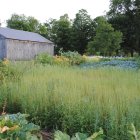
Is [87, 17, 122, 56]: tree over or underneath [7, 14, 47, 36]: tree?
underneath

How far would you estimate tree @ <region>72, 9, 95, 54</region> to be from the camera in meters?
55.2

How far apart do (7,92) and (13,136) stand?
3.52 metres

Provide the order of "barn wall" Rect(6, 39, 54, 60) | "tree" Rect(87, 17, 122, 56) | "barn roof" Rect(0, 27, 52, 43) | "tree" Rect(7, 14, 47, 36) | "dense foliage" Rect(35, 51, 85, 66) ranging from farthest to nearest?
"tree" Rect(7, 14, 47, 36) < "tree" Rect(87, 17, 122, 56) < "barn roof" Rect(0, 27, 52, 43) < "barn wall" Rect(6, 39, 54, 60) < "dense foliage" Rect(35, 51, 85, 66)

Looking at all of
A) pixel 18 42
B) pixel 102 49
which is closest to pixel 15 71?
pixel 18 42

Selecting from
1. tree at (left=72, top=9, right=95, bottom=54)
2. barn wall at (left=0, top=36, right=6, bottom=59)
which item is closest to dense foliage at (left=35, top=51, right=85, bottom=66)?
barn wall at (left=0, top=36, right=6, bottom=59)

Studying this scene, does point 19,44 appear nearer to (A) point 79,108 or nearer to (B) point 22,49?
(B) point 22,49

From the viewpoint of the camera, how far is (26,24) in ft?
215

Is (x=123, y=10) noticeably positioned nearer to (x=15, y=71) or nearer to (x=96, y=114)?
(x=15, y=71)

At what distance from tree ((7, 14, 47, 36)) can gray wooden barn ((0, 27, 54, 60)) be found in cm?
2088

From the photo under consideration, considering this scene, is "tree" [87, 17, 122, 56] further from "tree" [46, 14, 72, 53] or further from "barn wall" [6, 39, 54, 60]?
"tree" [46, 14, 72, 53]

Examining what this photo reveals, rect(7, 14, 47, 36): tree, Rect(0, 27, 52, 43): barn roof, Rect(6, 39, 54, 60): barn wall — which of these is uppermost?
Rect(7, 14, 47, 36): tree

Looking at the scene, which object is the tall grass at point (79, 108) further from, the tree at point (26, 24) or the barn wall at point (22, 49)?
the tree at point (26, 24)

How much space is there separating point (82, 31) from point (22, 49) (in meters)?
18.9

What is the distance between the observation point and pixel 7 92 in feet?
22.5
